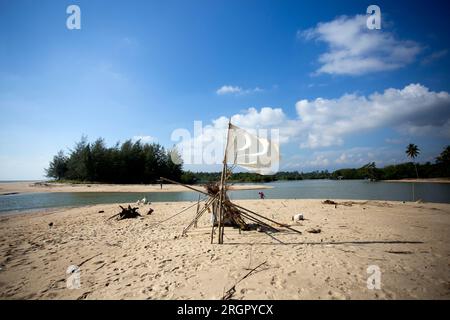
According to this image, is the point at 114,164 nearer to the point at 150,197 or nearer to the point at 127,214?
the point at 150,197

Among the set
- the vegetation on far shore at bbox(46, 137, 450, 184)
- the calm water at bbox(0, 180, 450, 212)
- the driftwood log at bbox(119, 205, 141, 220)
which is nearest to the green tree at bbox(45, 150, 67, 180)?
the vegetation on far shore at bbox(46, 137, 450, 184)

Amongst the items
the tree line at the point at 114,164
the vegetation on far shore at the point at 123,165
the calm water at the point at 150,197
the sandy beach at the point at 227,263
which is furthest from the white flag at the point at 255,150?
the tree line at the point at 114,164

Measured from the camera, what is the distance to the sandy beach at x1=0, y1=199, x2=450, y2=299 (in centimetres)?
399

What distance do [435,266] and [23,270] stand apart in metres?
10.5

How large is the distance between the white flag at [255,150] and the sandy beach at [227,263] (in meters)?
2.59

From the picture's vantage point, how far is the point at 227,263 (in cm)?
517

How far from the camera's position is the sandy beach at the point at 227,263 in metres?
3.99

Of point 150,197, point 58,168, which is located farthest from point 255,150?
point 58,168

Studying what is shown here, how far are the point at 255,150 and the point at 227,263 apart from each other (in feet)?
11.5

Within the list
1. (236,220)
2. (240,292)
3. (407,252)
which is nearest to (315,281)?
(240,292)

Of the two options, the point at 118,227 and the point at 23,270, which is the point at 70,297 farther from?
the point at 118,227

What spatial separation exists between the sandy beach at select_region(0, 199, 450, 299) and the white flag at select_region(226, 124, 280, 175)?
8.49 ft

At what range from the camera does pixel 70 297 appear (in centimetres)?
394

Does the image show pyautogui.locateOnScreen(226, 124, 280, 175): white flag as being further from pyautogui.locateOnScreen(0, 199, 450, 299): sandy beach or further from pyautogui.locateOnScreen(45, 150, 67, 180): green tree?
pyautogui.locateOnScreen(45, 150, 67, 180): green tree
